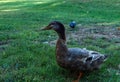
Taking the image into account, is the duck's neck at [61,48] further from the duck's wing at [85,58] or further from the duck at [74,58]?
the duck's wing at [85,58]

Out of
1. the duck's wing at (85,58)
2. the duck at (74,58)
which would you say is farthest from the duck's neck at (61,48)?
the duck's wing at (85,58)

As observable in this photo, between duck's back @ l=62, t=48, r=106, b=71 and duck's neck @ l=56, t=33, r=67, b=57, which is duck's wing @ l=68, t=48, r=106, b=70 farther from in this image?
duck's neck @ l=56, t=33, r=67, b=57

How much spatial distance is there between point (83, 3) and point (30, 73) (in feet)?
50.9

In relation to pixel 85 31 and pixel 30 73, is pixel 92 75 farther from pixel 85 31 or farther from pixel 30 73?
pixel 85 31

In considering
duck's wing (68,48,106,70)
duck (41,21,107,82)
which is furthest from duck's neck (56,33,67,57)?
duck's wing (68,48,106,70)

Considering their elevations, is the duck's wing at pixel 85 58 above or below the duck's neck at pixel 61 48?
below

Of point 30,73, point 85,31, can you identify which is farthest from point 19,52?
point 85,31

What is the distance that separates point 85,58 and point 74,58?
8.3 inches

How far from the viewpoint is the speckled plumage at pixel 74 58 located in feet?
19.4

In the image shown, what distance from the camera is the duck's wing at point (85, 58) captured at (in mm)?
5926

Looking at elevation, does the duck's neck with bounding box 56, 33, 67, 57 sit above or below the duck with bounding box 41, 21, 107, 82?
above

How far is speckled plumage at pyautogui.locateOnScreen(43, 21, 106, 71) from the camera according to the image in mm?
5898

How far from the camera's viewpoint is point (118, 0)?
22.9m

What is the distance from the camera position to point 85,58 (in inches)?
236
